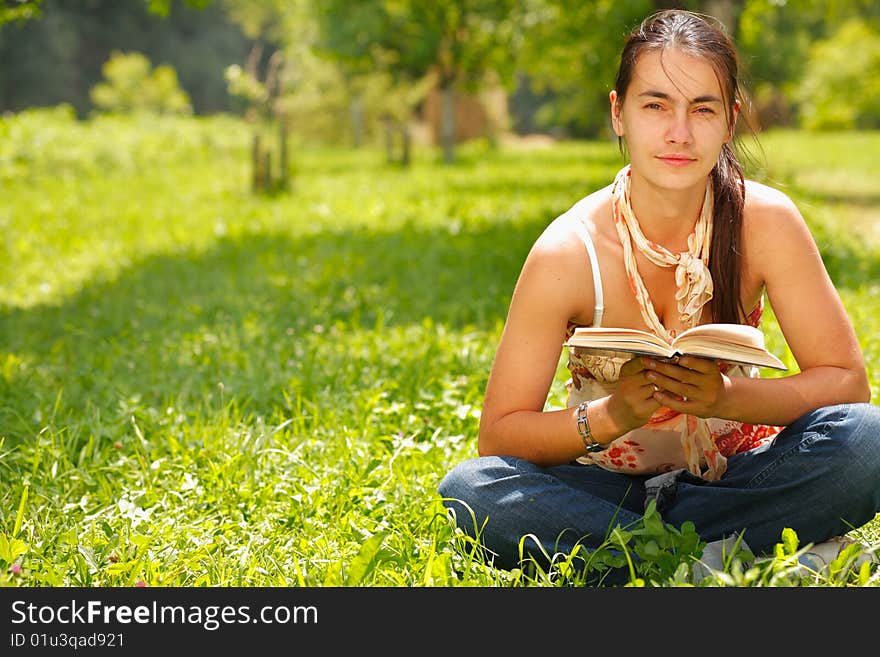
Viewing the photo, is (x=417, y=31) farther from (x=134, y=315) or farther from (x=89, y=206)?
(x=134, y=315)

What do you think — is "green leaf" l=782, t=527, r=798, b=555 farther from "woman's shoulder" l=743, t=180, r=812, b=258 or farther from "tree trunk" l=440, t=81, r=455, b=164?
"tree trunk" l=440, t=81, r=455, b=164

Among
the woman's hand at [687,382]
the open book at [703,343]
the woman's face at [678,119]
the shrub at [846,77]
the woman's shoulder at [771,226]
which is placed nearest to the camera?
the open book at [703,343]

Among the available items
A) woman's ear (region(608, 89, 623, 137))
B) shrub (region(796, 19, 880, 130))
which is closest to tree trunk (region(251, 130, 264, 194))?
woman's ear (region(608, 89, 623, 137))

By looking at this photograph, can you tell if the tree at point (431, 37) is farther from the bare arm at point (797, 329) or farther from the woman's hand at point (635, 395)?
the woman's hand at point (635, 395)

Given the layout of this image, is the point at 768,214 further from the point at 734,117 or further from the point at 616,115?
the point at 616,115

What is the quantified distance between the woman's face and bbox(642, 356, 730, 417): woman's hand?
58 centimetres

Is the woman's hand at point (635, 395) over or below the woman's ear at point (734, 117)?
below

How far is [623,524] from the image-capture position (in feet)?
9.43

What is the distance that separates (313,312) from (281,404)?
1977 millimetres

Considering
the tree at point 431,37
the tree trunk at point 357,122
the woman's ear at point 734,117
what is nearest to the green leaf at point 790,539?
the woman's ear at point 734,117

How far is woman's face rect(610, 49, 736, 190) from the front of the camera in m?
2.93

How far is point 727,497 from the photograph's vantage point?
284 centimetres

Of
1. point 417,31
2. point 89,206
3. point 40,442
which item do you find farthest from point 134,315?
point 417,31

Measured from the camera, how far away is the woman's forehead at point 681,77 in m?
2.93
